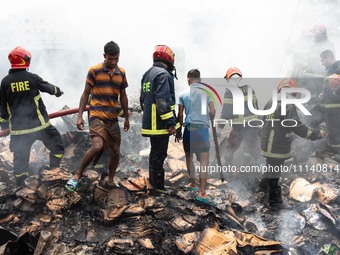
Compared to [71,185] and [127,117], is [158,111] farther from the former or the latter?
[71,185]

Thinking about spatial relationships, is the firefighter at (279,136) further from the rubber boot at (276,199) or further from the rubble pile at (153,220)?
the rubble pile at (153,220)

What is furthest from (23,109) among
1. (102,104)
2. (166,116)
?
(166,116)

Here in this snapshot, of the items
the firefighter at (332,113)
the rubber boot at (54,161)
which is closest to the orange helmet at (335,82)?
the firefighter at (332,113)

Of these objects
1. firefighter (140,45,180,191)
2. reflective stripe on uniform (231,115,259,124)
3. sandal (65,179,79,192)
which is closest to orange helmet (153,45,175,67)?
firefighter (140,45,180,191)

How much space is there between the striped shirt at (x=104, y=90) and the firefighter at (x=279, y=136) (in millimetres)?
2073

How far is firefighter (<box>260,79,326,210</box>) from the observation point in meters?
4.01

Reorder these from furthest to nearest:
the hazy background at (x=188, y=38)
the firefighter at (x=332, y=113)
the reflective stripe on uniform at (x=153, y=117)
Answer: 1. the hazy background at (x=188, y=38)
2. the firefighter at (x=332, y=113)
3. the reflective stripe on uniform at (x=153, y=117)

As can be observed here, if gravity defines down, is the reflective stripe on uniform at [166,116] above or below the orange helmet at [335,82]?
below

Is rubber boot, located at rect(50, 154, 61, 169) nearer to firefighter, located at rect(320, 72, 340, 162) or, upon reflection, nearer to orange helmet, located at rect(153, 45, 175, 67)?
orange helmet, located at rect(153, 45, 175, 67)

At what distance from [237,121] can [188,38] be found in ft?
31.7

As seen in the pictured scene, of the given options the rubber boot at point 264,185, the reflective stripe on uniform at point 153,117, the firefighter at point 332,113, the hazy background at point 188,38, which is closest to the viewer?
the reflective stripe on uniform at point 153,117

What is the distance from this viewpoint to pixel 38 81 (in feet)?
13.4

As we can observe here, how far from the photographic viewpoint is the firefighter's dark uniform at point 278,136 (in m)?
4.00

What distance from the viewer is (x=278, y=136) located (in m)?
4.12
